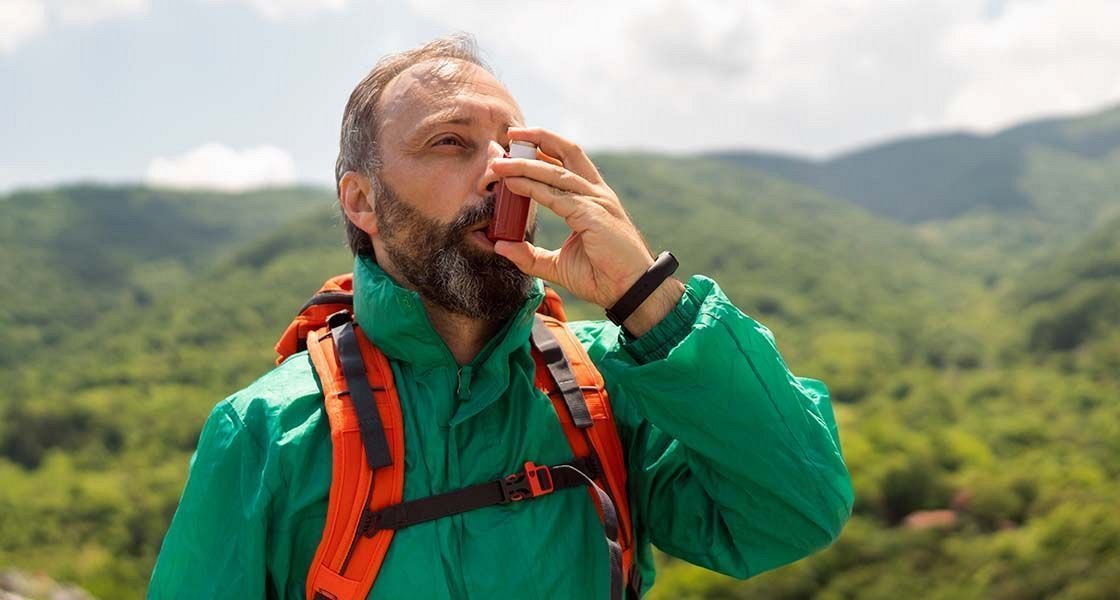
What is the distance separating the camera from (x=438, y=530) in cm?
216

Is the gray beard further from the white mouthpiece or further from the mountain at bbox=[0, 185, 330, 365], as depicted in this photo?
the mountain at bbox=[0, 185, 330, 365]

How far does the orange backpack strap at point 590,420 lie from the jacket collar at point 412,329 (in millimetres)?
109

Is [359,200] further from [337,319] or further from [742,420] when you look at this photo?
[742,420]

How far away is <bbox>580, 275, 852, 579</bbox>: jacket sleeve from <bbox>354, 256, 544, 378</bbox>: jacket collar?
0.85 ft

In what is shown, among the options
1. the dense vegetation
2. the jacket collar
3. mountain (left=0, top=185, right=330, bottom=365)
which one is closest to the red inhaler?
the jacket collar

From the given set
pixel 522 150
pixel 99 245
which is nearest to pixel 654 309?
pixel 522 150

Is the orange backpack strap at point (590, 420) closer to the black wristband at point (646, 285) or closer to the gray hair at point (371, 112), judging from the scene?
the black wristband at point (646, 285)

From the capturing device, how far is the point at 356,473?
83.0 inches

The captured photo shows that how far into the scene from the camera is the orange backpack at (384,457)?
6.85 ft

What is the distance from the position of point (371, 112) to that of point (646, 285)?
0.94 metres

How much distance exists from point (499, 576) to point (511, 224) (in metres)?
0.80

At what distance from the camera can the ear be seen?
2580mm

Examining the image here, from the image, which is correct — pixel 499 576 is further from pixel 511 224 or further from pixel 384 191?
pixel 384 191

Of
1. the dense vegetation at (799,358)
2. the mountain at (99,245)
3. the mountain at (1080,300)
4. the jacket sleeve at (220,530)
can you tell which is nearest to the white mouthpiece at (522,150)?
the jacket sleeve at (220,530)
